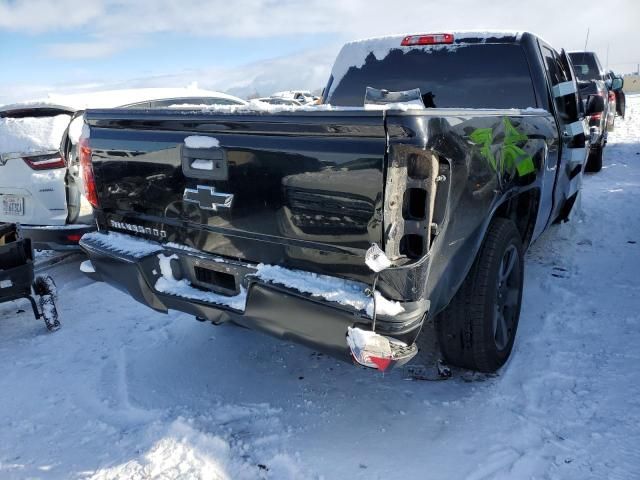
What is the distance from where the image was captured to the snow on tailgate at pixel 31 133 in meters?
4.86

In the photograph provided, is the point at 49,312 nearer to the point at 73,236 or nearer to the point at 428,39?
the point at 73,236

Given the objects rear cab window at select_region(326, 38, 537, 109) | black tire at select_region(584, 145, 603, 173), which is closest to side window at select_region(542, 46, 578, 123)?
rear cab window at select_region(326, 38, 537, 109)

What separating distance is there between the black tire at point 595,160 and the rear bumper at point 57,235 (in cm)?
802

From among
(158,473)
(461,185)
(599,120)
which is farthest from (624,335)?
(599,120)

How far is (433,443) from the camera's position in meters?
2.48

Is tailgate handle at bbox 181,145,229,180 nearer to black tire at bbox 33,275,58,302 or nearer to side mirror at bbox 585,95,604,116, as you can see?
black tire at bbox 33,275,58,302

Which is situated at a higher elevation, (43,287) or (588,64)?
(588,64)

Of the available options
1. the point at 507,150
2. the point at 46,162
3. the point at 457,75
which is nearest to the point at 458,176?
the point at 507,150

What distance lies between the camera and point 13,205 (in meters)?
4.99

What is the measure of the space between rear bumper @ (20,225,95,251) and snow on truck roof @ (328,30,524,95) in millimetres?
2684

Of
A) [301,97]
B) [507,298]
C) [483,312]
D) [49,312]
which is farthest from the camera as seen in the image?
[301,97]

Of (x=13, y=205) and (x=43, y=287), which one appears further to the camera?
(x=13, y=205)

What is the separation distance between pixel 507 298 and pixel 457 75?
5.97 feet

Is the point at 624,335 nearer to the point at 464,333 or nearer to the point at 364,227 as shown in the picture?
the point at 464,333
